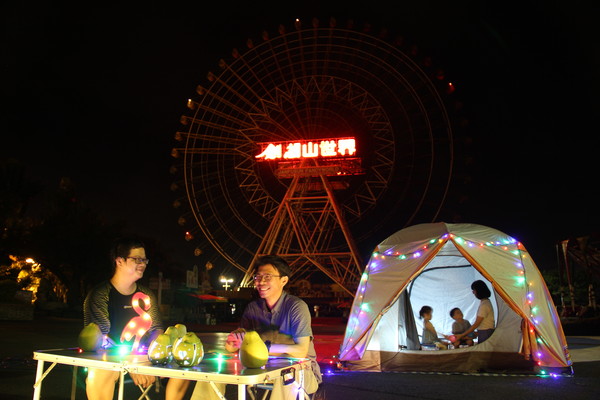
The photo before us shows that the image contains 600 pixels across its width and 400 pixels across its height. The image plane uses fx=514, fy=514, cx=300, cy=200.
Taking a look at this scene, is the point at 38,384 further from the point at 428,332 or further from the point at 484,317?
the point at 428,332

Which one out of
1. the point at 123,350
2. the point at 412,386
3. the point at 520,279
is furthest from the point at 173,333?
the point at 520,279

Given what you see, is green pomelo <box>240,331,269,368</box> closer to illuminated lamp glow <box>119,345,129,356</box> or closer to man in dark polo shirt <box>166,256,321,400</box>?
man in dark polo shirt <box>166,256,321,400</box>

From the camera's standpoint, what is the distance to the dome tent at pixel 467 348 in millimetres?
7402

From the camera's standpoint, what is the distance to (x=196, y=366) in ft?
8.64

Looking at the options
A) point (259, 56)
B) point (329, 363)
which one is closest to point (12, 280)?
point (259, 56)

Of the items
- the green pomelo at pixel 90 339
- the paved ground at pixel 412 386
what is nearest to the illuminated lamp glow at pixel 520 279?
the paved ground at pixel 412 386

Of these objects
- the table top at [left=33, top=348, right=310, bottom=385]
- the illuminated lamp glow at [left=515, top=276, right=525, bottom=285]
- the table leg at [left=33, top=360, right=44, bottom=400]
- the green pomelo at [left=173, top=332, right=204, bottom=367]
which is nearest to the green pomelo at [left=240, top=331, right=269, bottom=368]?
the table top at [left=33, top=348, right=310, bottom=385]

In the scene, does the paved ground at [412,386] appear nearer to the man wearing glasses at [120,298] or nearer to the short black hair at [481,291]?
the short black hair at [481,291]

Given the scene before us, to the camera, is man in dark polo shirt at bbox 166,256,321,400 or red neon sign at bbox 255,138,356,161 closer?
man in dark polo shirt at bbox 166,256,321,400

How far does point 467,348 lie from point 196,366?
6.12 meters

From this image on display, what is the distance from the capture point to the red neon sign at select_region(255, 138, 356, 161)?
28094 millimetres

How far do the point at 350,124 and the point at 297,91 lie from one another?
335 cm

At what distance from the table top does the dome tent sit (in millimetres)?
5118

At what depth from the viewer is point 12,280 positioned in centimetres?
Answer: 2859
